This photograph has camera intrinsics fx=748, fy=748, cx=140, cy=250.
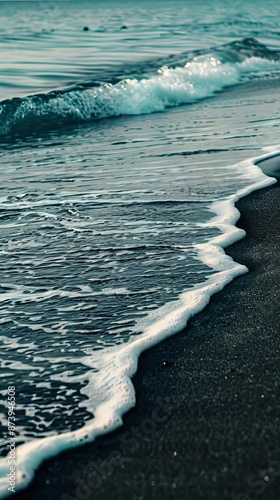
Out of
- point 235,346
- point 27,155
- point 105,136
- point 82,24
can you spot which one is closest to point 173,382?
point 235,346

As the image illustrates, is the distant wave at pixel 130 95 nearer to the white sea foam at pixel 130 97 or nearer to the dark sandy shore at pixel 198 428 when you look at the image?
the white sea foam at pixel 130 97

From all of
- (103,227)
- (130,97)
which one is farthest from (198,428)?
(130,97)

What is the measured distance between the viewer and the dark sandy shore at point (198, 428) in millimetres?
2271

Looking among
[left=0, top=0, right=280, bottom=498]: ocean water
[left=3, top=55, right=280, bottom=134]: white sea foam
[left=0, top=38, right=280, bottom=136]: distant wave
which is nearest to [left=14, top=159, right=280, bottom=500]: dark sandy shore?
[left=0, top=0, right=280, bottom=498]: ocean water

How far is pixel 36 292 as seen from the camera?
12.7 feet

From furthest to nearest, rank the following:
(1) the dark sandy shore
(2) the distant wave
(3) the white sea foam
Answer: (3) the white sea foam
(2) the distant wave
(1) the dark sandy shore

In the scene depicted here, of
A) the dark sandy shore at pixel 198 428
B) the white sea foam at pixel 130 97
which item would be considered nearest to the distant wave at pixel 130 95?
the white sea foam at pixel 130 97

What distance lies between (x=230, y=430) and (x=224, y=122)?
7.38 m

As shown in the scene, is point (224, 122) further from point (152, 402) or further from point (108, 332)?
point (152, 402)

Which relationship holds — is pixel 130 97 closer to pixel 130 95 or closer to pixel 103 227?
pixel 130 95

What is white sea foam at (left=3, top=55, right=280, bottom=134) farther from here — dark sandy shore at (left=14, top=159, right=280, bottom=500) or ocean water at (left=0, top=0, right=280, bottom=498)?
dark sandy shore at (left=14, top=159, right=280, bottom=500)

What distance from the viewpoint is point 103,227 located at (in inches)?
197

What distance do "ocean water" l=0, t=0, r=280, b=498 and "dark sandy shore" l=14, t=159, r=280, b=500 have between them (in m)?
0.09

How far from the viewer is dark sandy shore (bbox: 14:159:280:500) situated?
227 cm
